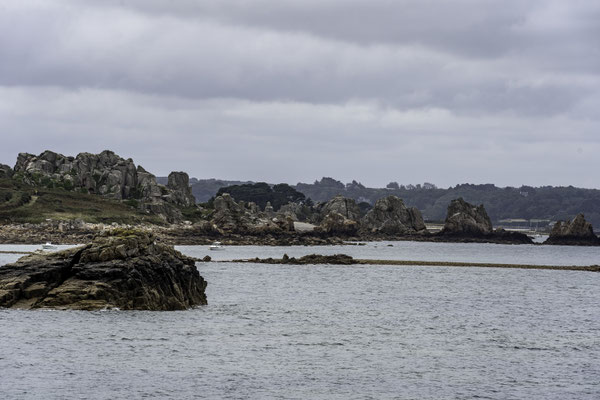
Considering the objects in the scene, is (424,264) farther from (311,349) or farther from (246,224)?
(311,349)

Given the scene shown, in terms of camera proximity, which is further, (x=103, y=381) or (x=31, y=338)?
(x=31, y=338)

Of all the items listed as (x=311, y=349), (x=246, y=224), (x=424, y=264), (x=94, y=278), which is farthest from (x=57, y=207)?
(x=311, y=349)

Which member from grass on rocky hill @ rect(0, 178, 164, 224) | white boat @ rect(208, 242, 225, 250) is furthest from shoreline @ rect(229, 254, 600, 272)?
grass on rocky hill @ rect(0, 178, 164, 224)

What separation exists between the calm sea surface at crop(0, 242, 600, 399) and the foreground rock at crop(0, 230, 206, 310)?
47.8 inches

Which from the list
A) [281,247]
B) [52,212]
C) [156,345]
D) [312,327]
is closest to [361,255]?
[281,247]

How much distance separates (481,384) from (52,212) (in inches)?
5533

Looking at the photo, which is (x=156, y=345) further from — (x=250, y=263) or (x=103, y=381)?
(x=250, y=263)

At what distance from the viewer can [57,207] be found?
16988cm

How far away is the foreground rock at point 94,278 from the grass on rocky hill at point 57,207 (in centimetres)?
10652

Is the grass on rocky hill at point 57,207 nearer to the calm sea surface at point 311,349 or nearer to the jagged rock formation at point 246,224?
the jagged rock formation at point 246,224

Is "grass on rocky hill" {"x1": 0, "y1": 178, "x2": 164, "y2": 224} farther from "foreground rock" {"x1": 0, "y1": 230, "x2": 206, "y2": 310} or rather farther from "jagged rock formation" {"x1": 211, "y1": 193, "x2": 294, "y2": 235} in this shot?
"foreground rock" {"x1": 0, "y1": 230, "x2": 206, "y2": 310}

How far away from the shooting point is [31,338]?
43062 millimetres

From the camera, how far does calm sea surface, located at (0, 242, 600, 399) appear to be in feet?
115

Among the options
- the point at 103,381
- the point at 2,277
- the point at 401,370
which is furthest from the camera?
the point at 2,277
